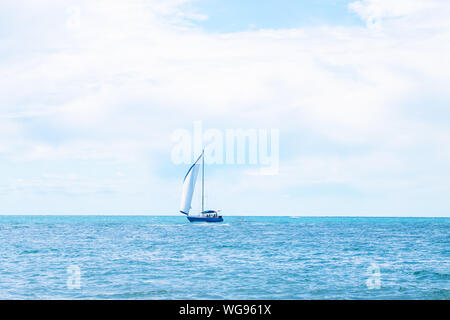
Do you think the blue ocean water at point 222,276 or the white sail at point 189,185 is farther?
the white sail at point 189,185

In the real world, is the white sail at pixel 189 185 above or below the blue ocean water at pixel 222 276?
above

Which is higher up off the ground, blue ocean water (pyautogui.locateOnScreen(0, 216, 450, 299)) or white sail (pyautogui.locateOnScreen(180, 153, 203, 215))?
white sail (pyautogui.locateOnScreen(180, 153, 203, 215))

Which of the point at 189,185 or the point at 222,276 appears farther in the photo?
the point at 189,185

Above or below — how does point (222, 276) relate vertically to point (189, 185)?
below

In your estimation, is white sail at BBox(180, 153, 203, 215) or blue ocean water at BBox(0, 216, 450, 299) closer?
blue ocean water at BBox(0, 216, 450, 299)
